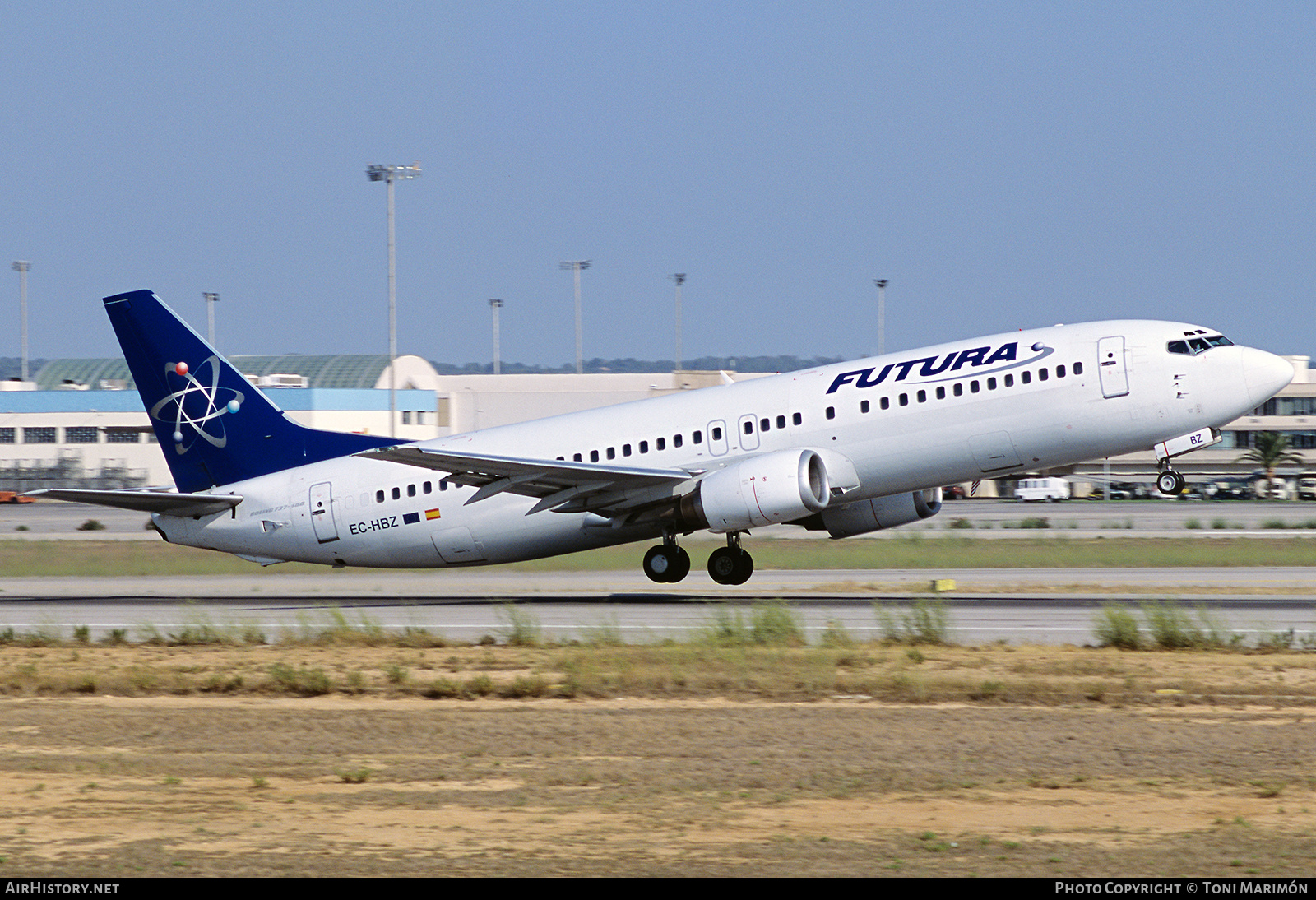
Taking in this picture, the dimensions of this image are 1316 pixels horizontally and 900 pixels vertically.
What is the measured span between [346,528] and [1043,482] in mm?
69507

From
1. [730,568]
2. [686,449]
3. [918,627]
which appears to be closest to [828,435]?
[686,449]

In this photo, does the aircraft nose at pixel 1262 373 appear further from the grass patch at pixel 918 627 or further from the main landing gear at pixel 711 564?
the main landing gear at pixel 711 564

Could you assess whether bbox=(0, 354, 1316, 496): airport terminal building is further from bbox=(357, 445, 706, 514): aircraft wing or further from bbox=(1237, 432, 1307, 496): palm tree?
bbox=(357, 445, 706, 514): aircraft wing

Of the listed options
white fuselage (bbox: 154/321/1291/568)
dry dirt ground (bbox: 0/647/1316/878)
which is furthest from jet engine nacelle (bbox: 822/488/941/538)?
dry dirt ground (bbox: 0/647/1316/878)

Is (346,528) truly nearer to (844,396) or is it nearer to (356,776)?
(844,396)

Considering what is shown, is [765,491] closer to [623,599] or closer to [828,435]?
[828,435]

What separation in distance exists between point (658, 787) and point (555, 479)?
1587 centimetres

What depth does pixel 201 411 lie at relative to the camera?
30.6 metres

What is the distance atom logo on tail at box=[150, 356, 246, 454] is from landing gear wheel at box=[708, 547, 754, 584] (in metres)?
11.3

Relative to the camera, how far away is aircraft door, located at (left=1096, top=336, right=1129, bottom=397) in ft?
84.7

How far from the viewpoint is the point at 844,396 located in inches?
1072

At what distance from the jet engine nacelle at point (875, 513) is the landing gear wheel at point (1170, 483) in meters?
4.87

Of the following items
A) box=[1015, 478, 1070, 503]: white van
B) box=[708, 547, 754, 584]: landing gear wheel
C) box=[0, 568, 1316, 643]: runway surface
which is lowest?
box=[0, 568, 1316, 643]: runway surface

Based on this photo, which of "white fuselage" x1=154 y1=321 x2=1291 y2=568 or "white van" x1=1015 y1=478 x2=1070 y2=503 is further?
"white van" x1=1015 y1=478 x2=1070 y2=503
